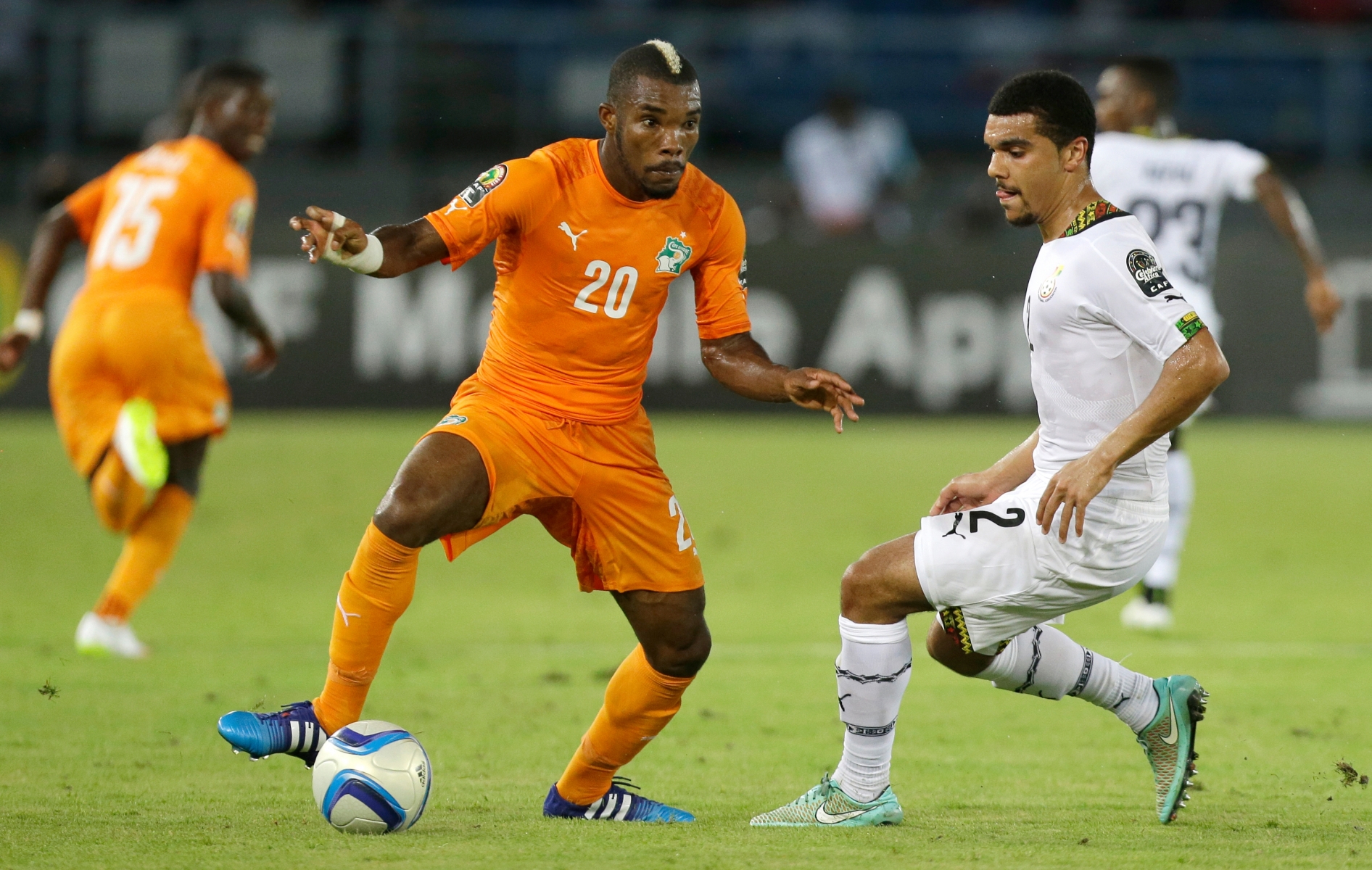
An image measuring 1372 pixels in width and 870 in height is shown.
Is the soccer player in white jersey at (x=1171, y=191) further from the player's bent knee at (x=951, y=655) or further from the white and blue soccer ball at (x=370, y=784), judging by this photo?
the white and blue soccer ball at (x=370, y=784)

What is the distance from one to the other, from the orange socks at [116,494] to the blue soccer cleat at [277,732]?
3.09 m

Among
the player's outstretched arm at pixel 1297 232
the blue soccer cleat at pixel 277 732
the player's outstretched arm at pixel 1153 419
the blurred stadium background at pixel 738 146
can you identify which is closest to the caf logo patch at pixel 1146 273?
the player's outstretched arm at pixel 1153 419

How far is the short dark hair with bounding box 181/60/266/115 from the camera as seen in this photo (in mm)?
8031

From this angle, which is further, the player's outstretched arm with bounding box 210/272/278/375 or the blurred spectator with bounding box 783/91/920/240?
the blurred spectator with bounding box 783/91/920/240

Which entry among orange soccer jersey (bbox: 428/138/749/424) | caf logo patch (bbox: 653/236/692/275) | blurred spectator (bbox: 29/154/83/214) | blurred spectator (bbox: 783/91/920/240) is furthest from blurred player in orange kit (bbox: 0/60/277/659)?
blurred spectator (bbox: 783/91/920/240)

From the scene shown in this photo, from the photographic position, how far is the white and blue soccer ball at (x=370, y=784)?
455 cm

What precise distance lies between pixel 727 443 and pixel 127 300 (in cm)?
808

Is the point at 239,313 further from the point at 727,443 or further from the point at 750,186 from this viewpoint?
the point at 750,186

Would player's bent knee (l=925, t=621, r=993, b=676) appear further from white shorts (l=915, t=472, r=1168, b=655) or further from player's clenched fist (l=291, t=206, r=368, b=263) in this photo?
player's clenched fist (l=291, t=206, r=368, b=263)

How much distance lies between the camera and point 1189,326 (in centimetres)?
438

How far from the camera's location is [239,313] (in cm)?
761

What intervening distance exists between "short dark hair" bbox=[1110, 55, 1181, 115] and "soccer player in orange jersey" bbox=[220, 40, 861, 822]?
399cm

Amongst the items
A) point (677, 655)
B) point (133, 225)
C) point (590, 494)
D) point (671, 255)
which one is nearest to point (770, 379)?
point (671, 255)

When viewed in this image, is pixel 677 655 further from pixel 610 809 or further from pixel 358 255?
pixel 358 255
